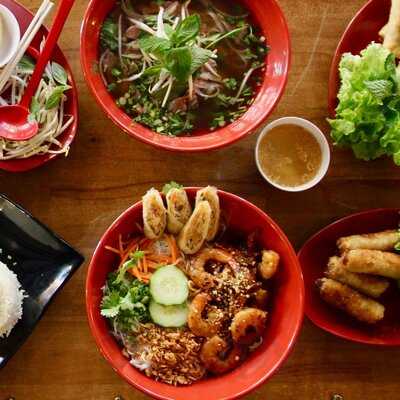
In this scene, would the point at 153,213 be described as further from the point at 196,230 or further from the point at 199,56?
the point at 199,56

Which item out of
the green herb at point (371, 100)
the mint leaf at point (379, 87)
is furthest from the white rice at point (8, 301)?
the mint leaf at point (379, 87)

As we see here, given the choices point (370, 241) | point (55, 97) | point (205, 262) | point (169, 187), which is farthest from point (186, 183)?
point (370, 241)

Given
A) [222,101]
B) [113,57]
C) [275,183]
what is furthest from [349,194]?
[113,57]

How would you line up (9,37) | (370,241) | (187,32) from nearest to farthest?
(187,32) < (9,37) < (370,241)

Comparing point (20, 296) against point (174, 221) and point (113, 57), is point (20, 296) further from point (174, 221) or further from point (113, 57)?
point (113, 57)

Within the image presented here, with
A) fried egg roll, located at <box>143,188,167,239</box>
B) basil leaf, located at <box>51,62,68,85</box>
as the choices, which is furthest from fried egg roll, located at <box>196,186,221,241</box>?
basil leaf, located at <box>51,62,68,85</box>
